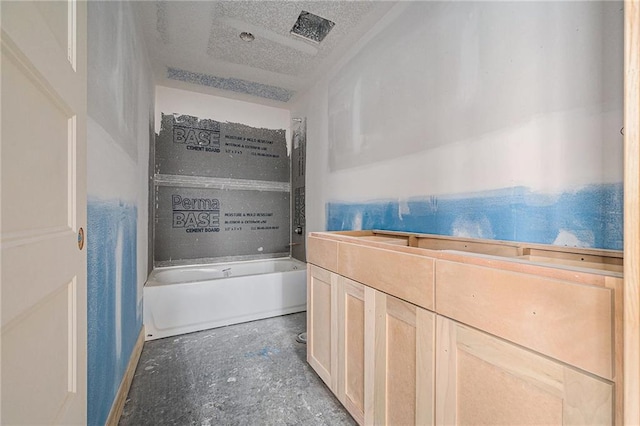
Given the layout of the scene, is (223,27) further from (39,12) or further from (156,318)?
(156,318)

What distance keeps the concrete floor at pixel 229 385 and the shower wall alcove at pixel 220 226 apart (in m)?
0.33

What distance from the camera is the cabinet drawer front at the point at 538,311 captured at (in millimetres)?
613

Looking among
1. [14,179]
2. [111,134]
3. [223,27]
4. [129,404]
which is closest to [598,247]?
[14,179]

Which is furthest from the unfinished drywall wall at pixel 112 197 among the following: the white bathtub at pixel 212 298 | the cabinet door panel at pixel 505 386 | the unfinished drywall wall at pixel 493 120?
the unfinished drywall wall at pixel 493 120

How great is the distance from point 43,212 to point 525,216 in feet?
5.20

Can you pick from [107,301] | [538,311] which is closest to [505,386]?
[538,311]

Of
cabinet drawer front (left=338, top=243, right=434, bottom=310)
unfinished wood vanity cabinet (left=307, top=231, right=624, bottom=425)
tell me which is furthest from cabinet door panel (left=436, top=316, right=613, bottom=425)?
cabinet drawer front (left=338, top=243, right=434, bottom=310)

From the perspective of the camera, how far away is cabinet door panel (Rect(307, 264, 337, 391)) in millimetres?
1563

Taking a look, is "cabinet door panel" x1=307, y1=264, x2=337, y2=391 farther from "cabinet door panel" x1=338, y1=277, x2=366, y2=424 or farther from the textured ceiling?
the textured ceiling

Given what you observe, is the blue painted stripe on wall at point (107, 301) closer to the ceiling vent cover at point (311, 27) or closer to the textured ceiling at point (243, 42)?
the textured ceiling at point (243, 42)

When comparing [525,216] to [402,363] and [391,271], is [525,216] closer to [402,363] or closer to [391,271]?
[391,271]

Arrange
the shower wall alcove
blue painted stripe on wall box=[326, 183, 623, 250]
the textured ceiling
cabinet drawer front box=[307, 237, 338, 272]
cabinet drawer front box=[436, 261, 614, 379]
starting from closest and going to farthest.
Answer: cabinet drawer front box=[436, 261, 614, 379] < blue painted stripe on wall box=[326, 183, 623, 250] < cabinet drawer front box=[307, 237, 338, 272] < the textured ceiling < the shower wall alcove

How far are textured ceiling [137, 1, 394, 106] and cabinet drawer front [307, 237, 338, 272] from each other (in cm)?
160

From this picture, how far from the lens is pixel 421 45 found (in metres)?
1.69
